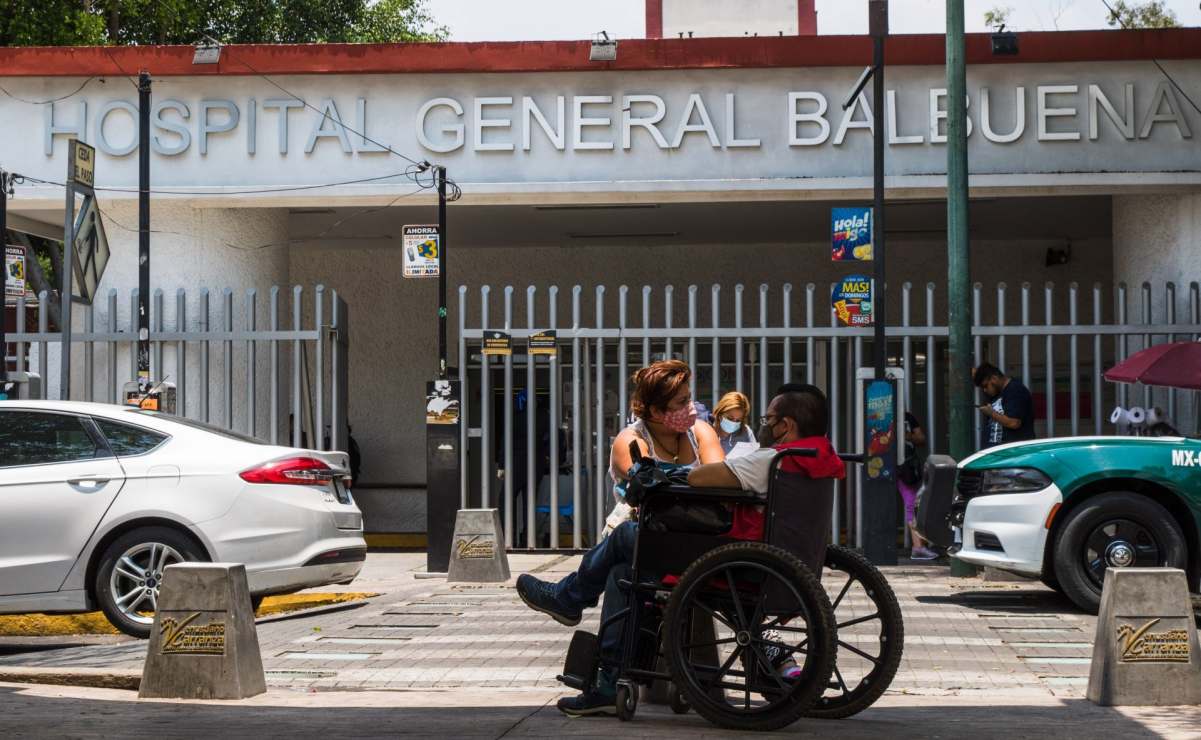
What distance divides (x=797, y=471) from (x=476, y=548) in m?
7.01

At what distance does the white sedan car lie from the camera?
910 cm

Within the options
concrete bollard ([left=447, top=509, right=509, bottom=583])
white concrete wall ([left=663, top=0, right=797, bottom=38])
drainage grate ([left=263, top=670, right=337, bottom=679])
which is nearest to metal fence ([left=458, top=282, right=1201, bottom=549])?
concrete bollard ([left=447, top=509, right=509, bottom=583])

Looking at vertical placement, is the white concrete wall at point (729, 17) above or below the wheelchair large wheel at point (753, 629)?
above

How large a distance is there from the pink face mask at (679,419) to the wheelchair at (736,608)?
773mm

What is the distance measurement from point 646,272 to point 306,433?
6439mm

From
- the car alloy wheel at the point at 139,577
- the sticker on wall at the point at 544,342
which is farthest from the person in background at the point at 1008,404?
the car alloy wheel at the point at 139,577

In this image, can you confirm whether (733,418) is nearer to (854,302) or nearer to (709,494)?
(854,302)

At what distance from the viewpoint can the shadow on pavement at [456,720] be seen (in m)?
5.67

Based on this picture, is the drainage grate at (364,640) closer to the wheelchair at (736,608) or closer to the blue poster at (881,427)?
the wheelchair at (736,608)

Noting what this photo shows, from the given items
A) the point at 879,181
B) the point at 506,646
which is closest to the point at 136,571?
the point at 506,646

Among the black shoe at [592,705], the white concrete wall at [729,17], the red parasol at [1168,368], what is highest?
the white concrete wall at [729,17]

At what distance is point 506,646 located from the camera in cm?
870

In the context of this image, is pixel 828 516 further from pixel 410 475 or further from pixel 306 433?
pixel 410 475

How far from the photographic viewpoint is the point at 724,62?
14.6 metres
